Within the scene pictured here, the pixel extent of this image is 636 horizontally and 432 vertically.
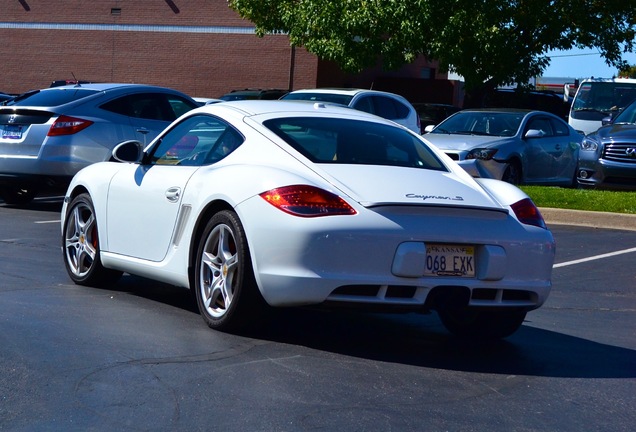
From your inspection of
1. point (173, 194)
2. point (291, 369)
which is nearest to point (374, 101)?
point (173, 194)

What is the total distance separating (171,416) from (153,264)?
2.64 meters

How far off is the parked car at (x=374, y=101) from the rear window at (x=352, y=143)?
11.9m

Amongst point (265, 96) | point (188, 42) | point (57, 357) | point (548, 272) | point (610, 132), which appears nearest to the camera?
point (57, 357)

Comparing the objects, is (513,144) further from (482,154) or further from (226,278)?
(226,278)

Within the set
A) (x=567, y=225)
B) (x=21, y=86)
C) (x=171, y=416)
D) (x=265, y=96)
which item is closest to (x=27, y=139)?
(x=567, y=225)

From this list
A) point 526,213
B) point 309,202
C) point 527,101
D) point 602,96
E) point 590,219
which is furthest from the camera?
point 527,101

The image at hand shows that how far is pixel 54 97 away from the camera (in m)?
14.5

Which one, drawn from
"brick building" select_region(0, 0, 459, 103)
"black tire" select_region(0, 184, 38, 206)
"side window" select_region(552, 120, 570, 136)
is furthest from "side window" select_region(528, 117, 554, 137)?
"brick building" select_region(0, 0, 459, 103)

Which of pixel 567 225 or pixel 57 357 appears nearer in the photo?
pixel 57 357

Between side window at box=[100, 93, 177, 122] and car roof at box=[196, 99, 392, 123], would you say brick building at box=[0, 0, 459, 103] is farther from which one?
car roof at box=[196, 99, 392, 123]

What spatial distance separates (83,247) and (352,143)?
8.07ft

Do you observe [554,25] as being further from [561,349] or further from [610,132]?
[561,349]

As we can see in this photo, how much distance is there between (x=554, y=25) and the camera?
97.8 feet

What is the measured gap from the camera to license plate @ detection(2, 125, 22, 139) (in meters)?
14.2
